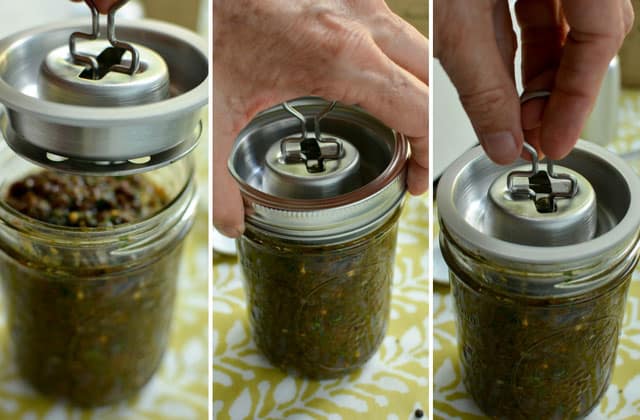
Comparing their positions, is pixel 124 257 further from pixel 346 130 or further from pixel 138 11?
pixel 138 11

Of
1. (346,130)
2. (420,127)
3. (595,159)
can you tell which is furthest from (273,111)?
(595,159)

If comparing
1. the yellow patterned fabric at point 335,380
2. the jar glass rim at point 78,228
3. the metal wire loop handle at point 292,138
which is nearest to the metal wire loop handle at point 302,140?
the metal wire loop handle at point 292,138

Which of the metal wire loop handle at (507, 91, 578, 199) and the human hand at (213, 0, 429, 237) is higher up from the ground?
the human hand at (213, 0, 429, 237)

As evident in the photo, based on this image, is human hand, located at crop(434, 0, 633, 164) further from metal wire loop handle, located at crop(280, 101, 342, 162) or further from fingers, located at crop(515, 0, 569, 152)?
metal wire loop handle, located at crop(280, 101, 342, 162)

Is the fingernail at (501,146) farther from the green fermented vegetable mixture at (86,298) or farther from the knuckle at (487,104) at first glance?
the green fermented vegetable mixture at (86,298)

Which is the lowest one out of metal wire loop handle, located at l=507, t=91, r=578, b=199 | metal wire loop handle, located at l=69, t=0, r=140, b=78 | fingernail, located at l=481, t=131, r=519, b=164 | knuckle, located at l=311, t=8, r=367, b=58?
metal wire loop handle, located at l=507, t=91, r=578, b=199

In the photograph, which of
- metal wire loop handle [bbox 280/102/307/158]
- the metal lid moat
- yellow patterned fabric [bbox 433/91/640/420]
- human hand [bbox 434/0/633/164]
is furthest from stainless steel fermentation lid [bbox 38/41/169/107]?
yellow patterned fabric [bbox 433/91/640/420]

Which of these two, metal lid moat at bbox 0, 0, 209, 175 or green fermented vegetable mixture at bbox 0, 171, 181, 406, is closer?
metal lid moat at bbox 0, 0, 209, 175
